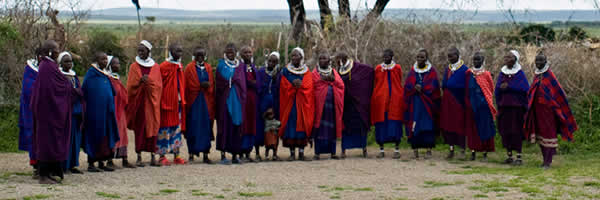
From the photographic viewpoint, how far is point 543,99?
1081 cm

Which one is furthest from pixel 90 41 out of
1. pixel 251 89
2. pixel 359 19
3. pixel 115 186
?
pixel 115 186

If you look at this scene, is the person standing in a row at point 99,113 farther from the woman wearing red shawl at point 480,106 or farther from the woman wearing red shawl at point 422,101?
the woman wearing red shawl at point 480,106

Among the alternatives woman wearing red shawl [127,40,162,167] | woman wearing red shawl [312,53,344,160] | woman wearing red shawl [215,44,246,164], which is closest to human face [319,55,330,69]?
woman wearing red shawl [312,53,344,160]

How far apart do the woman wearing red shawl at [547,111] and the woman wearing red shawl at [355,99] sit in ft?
7.72

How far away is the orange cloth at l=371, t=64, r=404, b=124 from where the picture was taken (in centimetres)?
1194

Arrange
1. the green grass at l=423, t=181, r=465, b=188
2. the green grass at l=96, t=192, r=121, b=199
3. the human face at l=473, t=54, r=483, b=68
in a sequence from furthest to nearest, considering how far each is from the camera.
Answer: the human face at l=473, t=54, r=483, b=68, the green grass at l=423, t=181, r=465, b=188, the green grass at l=96, t=192, r=121, b=199

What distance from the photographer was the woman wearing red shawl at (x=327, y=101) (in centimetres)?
1168

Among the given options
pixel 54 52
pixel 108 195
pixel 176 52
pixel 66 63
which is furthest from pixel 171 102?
pixel 108 195

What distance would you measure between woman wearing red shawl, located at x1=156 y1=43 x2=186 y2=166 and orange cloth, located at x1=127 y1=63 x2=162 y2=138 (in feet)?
0.46

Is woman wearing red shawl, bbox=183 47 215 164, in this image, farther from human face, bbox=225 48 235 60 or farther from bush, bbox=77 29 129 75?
bush, bbox=77 29 129 75

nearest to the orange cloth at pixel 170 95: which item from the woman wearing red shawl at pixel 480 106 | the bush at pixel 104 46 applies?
the woman wearing red shawl at pixel 480 106

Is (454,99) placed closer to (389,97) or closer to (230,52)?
(389,97)

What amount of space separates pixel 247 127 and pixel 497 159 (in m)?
3.72

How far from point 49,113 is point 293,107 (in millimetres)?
3682
